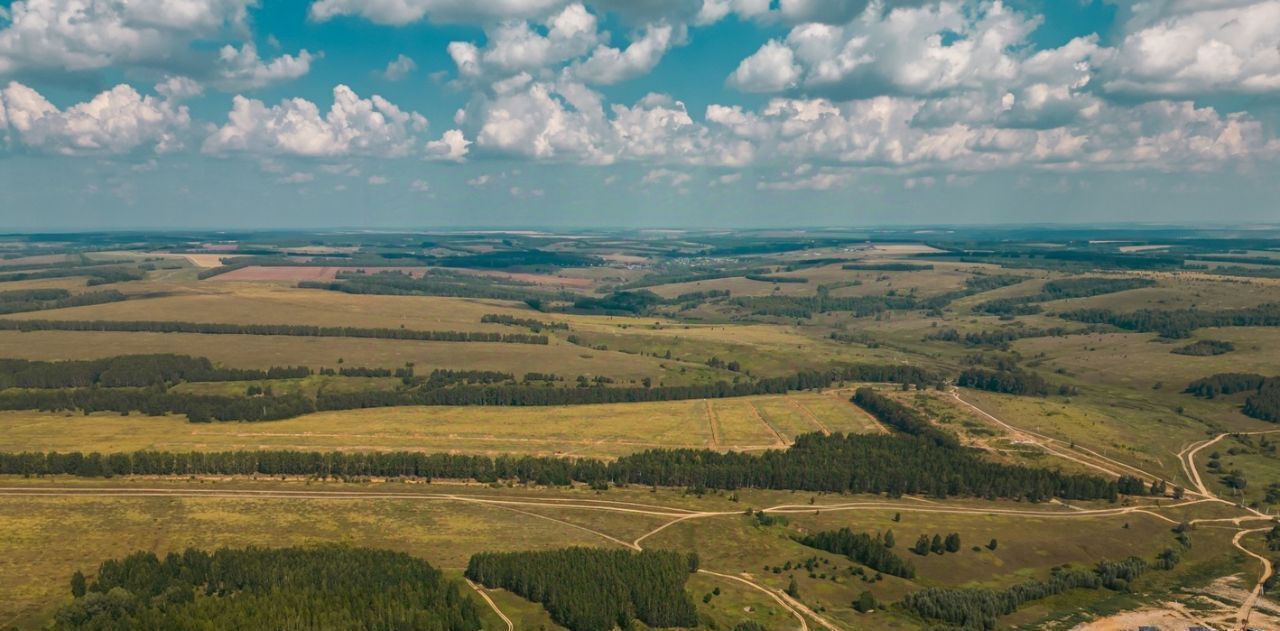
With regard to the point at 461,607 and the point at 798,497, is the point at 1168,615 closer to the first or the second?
the point at 798,497

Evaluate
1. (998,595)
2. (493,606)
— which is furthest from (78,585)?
(998,595)

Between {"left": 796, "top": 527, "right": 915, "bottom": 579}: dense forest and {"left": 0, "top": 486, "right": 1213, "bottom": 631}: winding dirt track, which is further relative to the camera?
{"left": 0, "top": 486, "right": 1213, "bottom": 631}: winding dirt track

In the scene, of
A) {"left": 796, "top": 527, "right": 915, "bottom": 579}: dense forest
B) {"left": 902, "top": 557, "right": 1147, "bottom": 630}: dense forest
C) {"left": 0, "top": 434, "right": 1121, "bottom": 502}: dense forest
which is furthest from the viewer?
{"left": 0, "top": 434, "right": 1121, "bottom": 502}: dense forest

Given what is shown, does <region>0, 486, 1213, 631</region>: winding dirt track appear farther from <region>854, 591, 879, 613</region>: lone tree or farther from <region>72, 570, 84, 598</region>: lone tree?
<region>72, 570, 84, 598</region>: lone tree

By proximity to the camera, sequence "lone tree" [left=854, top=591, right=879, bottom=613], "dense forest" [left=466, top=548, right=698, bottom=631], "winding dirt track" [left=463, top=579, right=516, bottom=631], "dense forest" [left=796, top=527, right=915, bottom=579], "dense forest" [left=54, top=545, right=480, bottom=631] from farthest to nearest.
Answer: "dense forest" [left=796, top=527, right=915, bottom=579], "lone tree" [left=854, top=591, right=879, bottom=613], "dense forest" [left=466, top=548, right=698, bottom=631], "winding dirt track" [left=463, top=579, right=516, bottom=631], "dense forest" [left=54, top=545, right=480, bottom=631]

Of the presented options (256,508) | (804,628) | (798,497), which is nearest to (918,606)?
(804,628)

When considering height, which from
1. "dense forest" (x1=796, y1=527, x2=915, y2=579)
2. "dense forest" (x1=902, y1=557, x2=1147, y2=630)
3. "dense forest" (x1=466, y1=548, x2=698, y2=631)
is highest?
"dense forest" (x1=466, y1=548, x2=698, y2=631)

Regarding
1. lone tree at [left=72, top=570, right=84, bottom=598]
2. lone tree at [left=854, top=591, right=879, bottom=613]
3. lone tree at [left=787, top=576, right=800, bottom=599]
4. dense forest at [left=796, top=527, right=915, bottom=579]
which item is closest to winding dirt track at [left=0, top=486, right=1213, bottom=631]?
dense forest at [left=796, top=527, right=915, bottom=579]
